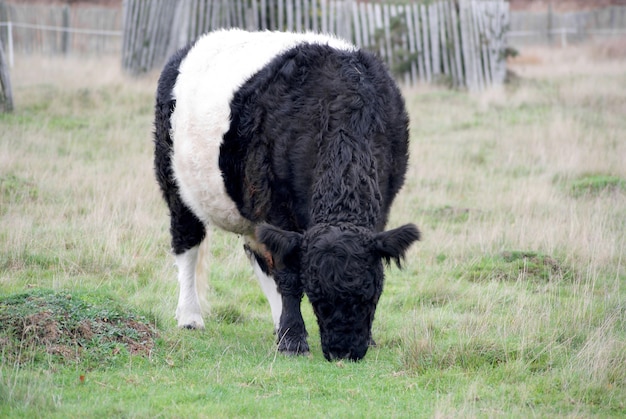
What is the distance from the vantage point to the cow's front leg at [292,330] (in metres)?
6.44

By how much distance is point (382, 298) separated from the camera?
26.7 feet

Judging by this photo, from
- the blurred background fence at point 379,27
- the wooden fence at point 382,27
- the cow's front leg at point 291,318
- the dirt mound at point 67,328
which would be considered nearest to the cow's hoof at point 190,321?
the dirt mound at point 67,328

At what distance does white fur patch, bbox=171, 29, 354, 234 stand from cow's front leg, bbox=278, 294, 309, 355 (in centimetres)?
89

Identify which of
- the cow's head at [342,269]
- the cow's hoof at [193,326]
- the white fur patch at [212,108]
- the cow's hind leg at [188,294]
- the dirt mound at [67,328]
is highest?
the white fur patch at [212,108]

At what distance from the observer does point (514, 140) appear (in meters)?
14.7

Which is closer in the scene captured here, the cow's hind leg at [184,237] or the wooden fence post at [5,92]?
the cow's hind leg at [184,237]

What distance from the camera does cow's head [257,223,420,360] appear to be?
18.6 feet

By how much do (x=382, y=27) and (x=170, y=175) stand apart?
13896 mm

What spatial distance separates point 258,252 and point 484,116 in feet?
35.1

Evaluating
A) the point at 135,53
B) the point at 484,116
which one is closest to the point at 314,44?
the point at 484,116

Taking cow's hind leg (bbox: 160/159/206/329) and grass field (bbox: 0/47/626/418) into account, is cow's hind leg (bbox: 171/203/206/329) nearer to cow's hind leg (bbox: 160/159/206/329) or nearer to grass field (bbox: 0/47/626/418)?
cow's hind leg (bbox: 160/159/206/329)

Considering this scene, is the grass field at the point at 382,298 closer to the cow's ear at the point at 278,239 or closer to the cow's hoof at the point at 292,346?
the cow's hoof at the point at 292,346

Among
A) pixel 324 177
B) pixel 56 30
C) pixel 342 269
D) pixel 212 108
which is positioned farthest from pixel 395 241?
pixel 56 30

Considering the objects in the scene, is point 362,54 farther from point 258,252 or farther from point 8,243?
point 8,243
